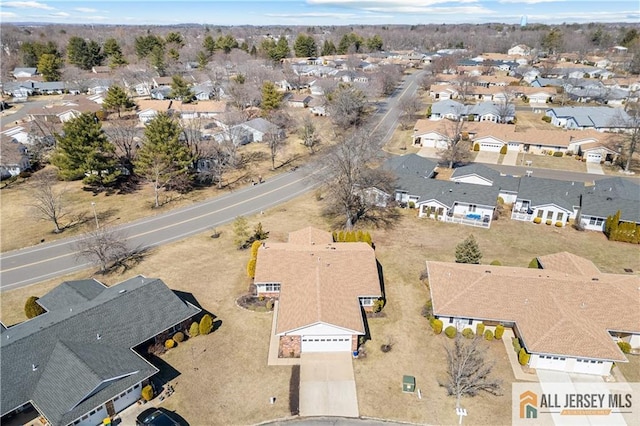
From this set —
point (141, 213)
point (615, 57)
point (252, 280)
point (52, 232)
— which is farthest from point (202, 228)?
point (615, 57)

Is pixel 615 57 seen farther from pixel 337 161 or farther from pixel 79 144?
pixel 79 144

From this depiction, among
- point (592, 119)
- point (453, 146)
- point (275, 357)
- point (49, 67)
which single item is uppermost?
point (49, 67)

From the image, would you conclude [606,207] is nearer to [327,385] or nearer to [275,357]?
[327,385]

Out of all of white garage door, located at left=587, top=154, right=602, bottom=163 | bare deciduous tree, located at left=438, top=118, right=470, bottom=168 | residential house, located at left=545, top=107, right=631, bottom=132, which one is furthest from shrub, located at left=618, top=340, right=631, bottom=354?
residential house, located at left=545, top=107, right=631, bottom=132

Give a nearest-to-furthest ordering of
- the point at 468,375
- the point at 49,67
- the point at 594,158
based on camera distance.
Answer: the point at 468,375 < the point at 594,158 < the point at 49,67

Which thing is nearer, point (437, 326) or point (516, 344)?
point (516, 344)


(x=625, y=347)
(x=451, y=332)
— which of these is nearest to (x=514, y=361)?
(x=451, y=332)
